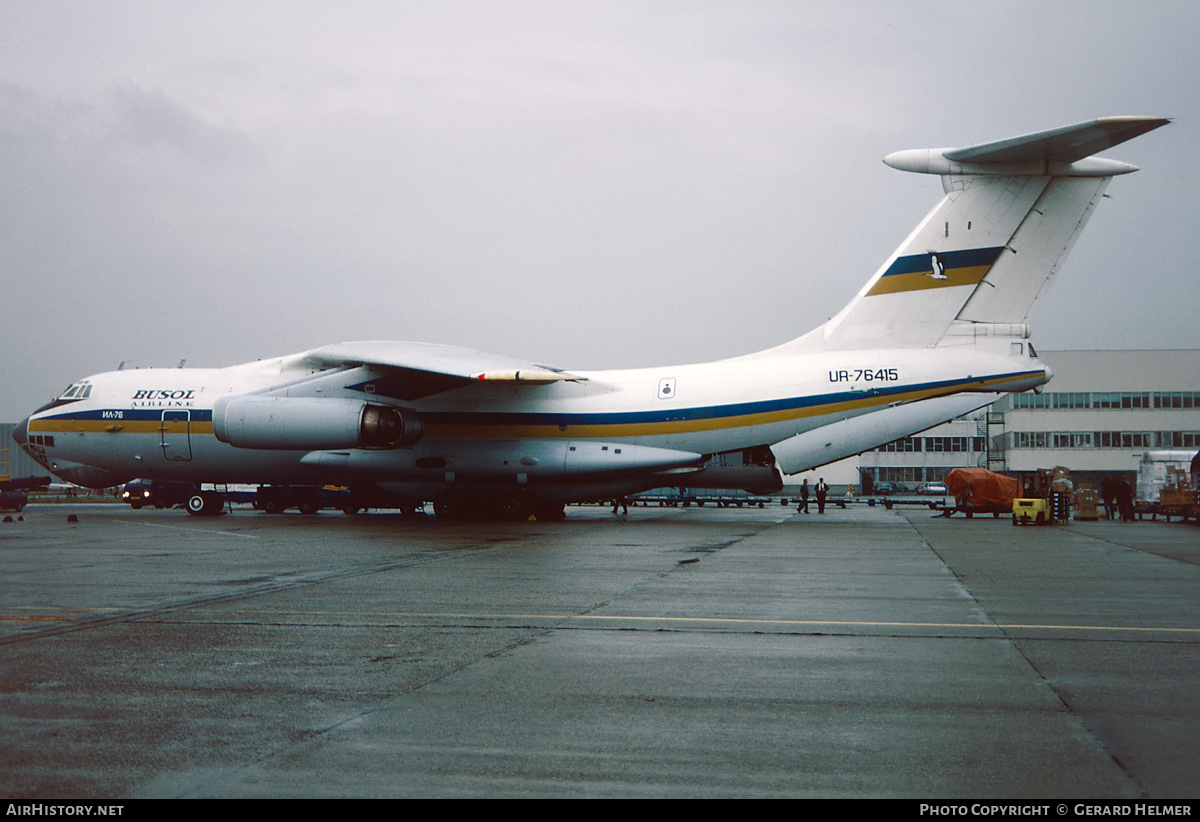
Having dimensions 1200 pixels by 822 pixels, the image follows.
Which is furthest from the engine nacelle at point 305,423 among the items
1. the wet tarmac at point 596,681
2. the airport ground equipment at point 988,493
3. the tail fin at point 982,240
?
the airport ground equipment at point 988,493

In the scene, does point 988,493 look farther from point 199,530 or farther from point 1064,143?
point 199,530

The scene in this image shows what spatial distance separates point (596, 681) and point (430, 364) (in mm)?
17274

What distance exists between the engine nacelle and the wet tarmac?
9.94 meters

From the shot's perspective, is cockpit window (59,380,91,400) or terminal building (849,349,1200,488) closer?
cockpit window (59,380,91,400)

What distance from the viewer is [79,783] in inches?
166

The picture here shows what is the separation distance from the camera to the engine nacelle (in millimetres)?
23266

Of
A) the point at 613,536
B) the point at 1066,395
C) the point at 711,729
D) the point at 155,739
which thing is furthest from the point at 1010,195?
the point at 1066,395

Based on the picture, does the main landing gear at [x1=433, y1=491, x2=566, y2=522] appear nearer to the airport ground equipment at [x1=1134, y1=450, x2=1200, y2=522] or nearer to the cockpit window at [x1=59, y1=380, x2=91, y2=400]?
the cockpit window at [x1=59, y1=380, x2=91, y2=400]

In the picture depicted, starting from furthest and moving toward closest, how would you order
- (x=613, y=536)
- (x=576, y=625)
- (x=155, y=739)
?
(x=613, y=536), (x=576, y=625), (x=155, y=739)

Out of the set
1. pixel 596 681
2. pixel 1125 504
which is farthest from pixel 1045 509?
pixel 596 681

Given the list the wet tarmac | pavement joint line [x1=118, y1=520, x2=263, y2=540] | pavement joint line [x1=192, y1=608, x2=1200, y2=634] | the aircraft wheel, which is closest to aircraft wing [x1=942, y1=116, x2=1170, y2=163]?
the wet tarmac
